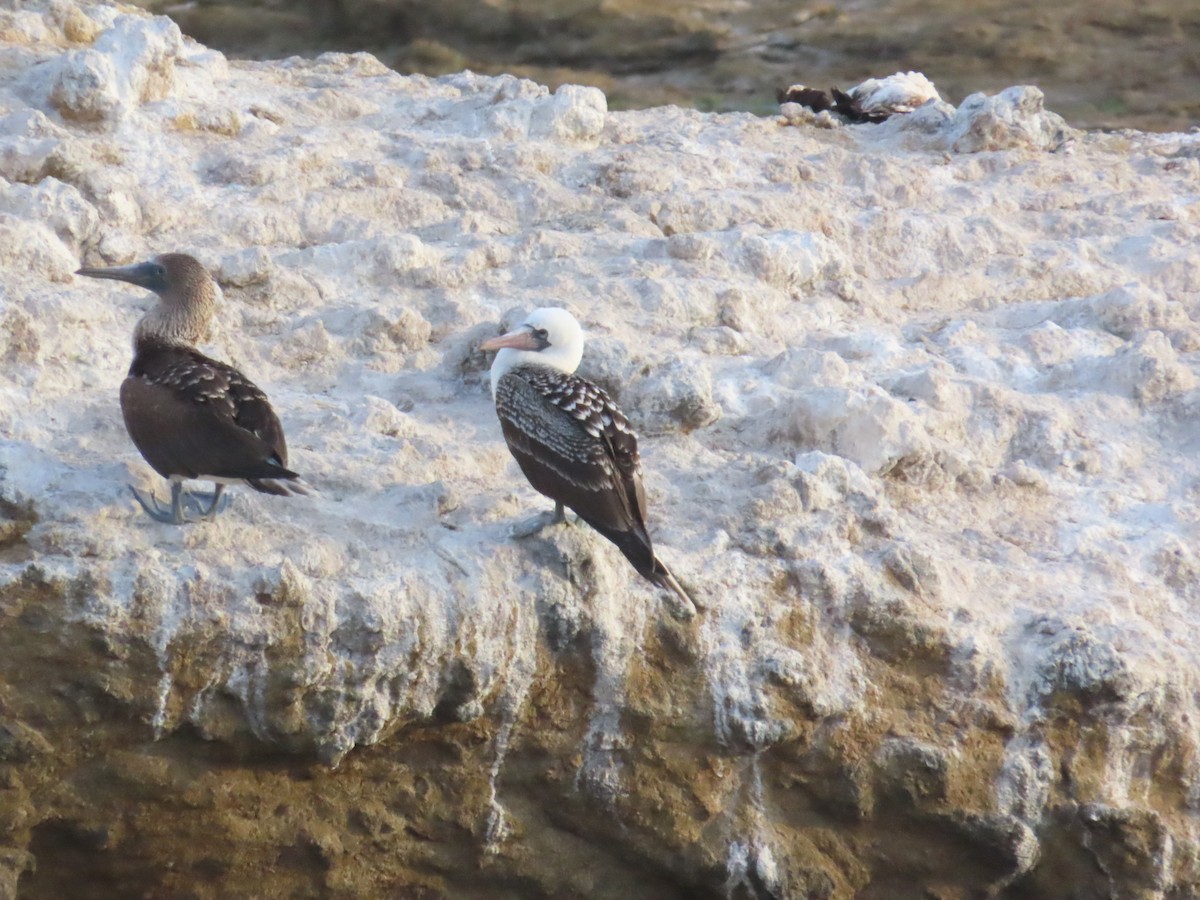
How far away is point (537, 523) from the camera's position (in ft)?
18.4

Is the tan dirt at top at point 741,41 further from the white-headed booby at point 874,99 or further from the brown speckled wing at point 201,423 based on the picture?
the brown speckled wing at point 201,423

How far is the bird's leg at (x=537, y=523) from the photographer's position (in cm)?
558

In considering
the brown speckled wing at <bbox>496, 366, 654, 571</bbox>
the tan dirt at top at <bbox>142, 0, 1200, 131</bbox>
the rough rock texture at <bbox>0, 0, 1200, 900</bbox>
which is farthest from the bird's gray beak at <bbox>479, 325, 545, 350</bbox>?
the tan dirt at top at <bbox>142, 0, 1200, 131</bbox>

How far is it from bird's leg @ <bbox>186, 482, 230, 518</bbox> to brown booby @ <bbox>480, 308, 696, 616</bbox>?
41.2 inches

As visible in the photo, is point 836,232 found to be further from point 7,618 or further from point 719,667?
point 7,618

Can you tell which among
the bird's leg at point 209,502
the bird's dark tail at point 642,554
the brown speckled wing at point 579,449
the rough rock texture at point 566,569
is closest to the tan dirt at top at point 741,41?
the rough rock texture at point 566,569

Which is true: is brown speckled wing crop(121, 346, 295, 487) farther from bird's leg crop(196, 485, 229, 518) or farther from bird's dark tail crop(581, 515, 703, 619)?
bird's dark tail crop(581, 515, 703, 619)

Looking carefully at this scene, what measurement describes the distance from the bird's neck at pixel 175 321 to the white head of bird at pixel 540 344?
1.12 m

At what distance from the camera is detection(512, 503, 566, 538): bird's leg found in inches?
220

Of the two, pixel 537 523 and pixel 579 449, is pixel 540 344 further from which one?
pixel 537 523

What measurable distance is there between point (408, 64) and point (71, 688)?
12.9 meters

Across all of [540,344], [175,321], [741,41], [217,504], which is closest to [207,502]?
[217,504]

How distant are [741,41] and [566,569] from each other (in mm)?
13569

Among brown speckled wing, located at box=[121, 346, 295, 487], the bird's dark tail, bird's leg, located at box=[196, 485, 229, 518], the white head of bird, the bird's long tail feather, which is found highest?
brown speckled wing, located at box=[121, 346, 295, 487]
